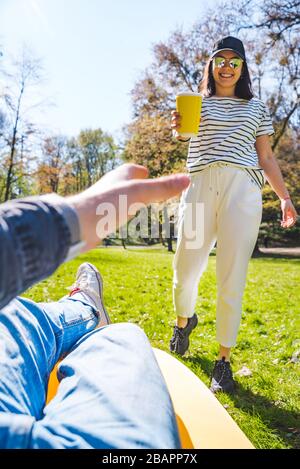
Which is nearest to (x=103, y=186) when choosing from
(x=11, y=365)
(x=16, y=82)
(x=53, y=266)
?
(x=53, y=266)

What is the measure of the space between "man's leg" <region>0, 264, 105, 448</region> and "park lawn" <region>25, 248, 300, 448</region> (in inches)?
49.6

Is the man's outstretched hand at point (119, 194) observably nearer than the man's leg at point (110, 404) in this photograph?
Yes

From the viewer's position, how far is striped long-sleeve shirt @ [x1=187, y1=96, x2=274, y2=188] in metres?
2.61

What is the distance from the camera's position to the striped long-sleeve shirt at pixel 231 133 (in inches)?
103

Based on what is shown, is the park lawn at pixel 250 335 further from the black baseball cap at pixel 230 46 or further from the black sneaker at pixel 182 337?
the black baseball cap at pixel 230 46

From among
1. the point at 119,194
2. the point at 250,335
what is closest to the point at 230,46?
the point at 119,194

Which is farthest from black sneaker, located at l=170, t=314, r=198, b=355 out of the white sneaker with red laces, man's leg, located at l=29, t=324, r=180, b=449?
man's leg, located at l=29, t=324, r=180, b=449

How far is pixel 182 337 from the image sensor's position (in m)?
3.07

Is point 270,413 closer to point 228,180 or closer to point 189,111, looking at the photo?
point 228,180

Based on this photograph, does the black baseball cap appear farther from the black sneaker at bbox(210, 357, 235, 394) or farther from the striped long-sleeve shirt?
the black sneaker at bbox(210, 357, 235, 394)

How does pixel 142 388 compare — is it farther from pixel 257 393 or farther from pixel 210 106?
pixel 210 106

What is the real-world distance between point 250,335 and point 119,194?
11.8 feet

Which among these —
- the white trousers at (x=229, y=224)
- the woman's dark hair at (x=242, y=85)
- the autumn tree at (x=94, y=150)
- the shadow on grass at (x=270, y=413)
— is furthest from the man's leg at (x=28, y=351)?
the autumn tree at (x=94, y=150)

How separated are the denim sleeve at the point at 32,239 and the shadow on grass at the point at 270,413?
1974 mm
